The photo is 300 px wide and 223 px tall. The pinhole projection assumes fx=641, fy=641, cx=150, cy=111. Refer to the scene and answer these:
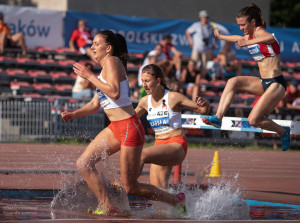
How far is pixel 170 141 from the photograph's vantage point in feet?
25.1

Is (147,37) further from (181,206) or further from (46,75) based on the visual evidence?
(181,206)

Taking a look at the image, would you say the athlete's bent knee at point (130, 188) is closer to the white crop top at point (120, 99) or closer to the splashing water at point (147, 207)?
the splashing water at point (147, 207)

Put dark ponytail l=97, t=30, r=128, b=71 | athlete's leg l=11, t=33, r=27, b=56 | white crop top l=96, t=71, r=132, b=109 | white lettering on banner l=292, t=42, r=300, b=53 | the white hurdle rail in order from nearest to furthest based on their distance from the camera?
white crop top l=96, t=71, r=132, b=109, dark ponytail l=97, t=30, r=128, b=71, the white hurdle rail, athlete's leg l=11, t=33, r=27, b=56, white lettering on banner l=292, t=42, r=300, b=53

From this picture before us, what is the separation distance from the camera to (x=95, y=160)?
6.80 m

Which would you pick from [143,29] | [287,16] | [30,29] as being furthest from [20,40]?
[287,16]

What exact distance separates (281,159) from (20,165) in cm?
672

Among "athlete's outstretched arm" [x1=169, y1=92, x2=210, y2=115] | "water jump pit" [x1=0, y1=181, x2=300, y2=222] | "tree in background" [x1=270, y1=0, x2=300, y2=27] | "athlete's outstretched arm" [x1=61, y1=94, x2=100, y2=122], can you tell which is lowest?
"water jump pit" [x1=0, y1=181, x2=300, y2=222]

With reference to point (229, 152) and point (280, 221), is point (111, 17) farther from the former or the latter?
point (280, 221)

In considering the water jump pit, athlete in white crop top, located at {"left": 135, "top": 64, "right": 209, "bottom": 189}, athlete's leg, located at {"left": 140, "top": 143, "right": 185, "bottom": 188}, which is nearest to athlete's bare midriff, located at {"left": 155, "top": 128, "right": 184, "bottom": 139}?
athlete in white crop top, located at {"left": 135, "top": 64, "right": 209, "bottom": 189}

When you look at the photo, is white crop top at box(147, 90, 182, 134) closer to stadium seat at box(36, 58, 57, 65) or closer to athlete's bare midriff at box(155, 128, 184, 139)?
athlete's bare midriff at box(155, 128, 184, 139)

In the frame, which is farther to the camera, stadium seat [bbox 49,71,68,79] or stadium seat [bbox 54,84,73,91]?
stadium seat [bbox 49,71,68,79]

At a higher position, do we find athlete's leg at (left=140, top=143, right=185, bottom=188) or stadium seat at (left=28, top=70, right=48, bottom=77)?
stadium seat at (left=28, top=70, right=48, bottom=77)

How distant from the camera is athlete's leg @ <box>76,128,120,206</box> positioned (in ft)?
22.2

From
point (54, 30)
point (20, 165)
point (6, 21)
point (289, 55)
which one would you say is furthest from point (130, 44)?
point (20, 165)
